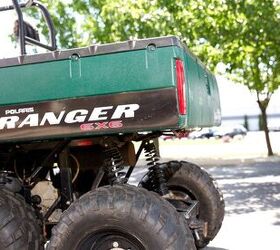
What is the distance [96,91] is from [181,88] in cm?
57

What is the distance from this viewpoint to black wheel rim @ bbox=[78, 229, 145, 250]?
3.54 meters

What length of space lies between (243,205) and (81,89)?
20.4ft

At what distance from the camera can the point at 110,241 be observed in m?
3.63

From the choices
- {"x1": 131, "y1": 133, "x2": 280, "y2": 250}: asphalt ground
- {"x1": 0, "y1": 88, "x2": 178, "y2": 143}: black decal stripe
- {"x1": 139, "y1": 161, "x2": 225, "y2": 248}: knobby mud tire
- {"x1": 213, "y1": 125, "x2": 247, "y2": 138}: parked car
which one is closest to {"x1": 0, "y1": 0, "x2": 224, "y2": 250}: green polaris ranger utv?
{"x1": 0, "y1": 88, "x2": 178, "y2": 143}: black decal stripe

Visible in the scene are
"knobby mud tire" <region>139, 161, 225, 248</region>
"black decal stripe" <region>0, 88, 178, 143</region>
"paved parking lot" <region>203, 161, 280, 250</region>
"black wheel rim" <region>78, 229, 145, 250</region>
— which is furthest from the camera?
"paved parking lot" <region>203, 161, 280, 250</region>

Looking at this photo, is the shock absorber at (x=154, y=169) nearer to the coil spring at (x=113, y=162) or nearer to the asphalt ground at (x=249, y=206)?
the coil spring at (x=113, y=162)

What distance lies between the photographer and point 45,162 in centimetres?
420

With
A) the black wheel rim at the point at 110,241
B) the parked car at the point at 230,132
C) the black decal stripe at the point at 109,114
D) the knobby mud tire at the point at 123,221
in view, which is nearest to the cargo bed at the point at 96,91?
the black decal stripe at the point at 109,114

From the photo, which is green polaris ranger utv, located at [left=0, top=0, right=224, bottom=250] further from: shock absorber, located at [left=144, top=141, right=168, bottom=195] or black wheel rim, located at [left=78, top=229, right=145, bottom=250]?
shock absorber, located at [left=144, top=141, right=168, bottom=195]

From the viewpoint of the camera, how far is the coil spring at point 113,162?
3975 mm

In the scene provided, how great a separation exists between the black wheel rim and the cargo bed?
72cm

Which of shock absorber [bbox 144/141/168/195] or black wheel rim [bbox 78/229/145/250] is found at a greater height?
shock absorber [bbox 144/141/168/195]

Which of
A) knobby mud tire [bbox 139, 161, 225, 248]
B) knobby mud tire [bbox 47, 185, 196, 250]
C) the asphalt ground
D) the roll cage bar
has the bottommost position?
the asphalt ground

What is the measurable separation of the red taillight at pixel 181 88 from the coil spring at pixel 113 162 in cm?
88
